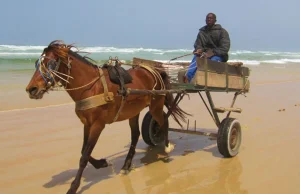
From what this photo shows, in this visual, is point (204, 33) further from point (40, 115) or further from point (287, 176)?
point (40, 115)

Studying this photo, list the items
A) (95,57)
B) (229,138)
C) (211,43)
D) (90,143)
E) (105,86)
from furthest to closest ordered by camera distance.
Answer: (95,57) → (211,43) → (229,138) → (105,86) → (90,143)

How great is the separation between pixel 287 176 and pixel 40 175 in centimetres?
364

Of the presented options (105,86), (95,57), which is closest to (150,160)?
(105,86)

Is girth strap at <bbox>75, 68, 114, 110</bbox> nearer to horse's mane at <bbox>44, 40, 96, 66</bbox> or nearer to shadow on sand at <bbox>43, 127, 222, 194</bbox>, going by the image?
horse's mane at <bbox>44, 40, 96, 66</bbox>

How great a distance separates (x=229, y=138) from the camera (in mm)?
6160

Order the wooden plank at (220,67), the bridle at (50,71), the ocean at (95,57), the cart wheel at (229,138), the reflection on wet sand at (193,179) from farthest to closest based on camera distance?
the ocean at (95,57) → the cart wheel at (229,138) → the wooden plank at (220,67) → the reflection on wet sand at (193,179) → the bridle at (50,71)

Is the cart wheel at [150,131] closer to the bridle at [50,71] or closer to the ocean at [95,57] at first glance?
the bridle at [50,71]

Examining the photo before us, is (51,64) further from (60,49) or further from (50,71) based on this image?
(60,49)

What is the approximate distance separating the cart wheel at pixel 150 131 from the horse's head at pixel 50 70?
2457mm

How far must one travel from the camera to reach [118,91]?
491cm

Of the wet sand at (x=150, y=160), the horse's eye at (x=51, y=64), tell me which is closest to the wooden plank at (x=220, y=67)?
the wet sand at (x=150, y=160)

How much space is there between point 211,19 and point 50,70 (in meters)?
3.38

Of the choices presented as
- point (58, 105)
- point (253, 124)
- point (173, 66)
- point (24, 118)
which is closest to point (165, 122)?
point (173, 66)

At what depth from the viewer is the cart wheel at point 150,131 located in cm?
679
